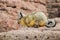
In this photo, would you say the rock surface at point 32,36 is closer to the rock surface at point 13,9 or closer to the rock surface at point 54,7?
the rock surface at point 13,9

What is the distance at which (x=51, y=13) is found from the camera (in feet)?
20.8

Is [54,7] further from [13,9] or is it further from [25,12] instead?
[13,9]

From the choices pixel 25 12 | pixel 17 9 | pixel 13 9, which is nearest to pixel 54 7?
pixel 25 12

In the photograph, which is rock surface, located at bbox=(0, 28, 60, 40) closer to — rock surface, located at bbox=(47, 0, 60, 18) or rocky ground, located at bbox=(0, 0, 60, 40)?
rocky ground, located at bbox=(0, 0, 60, 40)

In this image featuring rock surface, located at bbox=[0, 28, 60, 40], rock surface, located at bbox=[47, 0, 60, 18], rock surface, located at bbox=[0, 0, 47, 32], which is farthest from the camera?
rock surface, located at bbox=[47, 0, 60, 18]

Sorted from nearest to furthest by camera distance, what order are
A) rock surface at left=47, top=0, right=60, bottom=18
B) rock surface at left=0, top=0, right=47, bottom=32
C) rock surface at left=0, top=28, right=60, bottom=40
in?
rock surface at left=0, top=28, right=60, bottom=40, rock surface at left=0, top=0, right=47, bottom=32, rock surface at left=47, top=0, right=60, bottom=18

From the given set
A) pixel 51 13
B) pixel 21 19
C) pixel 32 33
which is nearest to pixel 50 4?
pixel 51 13

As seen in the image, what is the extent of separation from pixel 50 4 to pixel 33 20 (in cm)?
250

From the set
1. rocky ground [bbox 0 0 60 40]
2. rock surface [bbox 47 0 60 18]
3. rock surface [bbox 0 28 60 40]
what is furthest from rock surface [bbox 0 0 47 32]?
rock surface [bbox 0 28 60 40]

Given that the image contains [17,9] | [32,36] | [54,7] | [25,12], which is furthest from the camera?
[54,7]

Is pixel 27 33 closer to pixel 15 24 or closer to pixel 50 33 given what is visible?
pixel 50 33

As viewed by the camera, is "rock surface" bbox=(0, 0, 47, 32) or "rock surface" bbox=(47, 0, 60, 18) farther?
"rock surface" bbox=(47, 0, 60, 18)

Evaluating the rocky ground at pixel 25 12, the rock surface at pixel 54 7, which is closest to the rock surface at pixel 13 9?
the rocky ground at pixel 25 12

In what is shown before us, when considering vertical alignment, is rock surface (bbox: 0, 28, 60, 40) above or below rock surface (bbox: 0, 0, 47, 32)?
above
